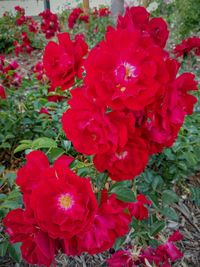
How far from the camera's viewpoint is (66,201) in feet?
2.46

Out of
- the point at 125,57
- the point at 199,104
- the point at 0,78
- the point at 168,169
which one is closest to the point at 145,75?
the point at 125,57

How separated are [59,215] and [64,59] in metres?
0.44

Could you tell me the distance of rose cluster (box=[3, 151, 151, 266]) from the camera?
0.74 metres

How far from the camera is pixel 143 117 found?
29.5 inches

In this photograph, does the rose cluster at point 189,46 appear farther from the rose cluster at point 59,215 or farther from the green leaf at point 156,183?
the rose cluster at point 59,215

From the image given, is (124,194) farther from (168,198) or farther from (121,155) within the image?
(168,198)

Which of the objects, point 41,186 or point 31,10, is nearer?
point 41,186

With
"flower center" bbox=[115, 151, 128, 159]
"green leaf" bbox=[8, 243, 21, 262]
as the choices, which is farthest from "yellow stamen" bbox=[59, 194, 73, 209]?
"green leaf" bbox=[8, 243, 21, 262]

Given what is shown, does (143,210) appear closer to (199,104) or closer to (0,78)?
(199,104)

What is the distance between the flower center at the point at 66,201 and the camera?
75 cm

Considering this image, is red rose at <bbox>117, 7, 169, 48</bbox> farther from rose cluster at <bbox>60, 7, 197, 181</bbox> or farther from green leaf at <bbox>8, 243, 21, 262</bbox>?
green leaf at <bbox>8, 243, 21, 262</bbox>

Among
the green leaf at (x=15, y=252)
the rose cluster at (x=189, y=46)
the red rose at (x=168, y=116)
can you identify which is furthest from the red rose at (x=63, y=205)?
the rose cluster at (x=189, y=46)

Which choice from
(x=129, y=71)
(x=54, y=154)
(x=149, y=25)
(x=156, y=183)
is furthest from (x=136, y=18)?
(x=156, y=183)

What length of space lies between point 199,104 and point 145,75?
5.78 ft
